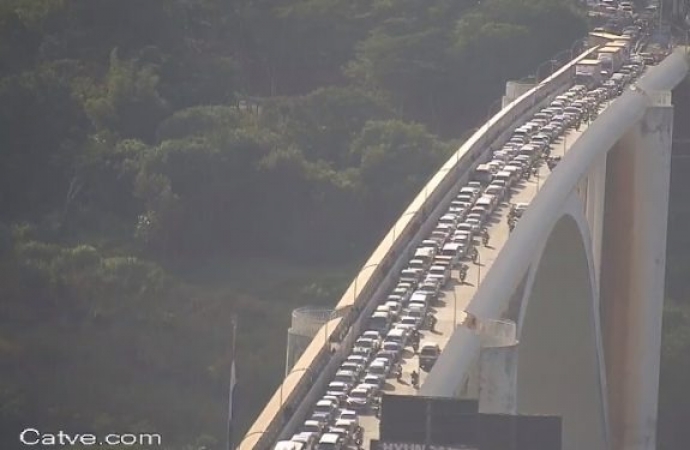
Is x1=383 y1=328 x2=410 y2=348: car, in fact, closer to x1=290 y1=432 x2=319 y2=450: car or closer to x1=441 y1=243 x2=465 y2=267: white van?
x1=441 y1=243 x2=465 y2=267: white van

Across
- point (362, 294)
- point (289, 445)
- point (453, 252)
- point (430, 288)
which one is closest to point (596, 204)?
point (453, 252)

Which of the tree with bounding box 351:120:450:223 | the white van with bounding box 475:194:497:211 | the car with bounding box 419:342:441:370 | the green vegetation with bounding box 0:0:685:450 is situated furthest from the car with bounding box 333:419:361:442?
the tree with bounding box 351:120:450:223

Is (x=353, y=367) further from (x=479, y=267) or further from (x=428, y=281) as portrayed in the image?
(x=479, y=267)

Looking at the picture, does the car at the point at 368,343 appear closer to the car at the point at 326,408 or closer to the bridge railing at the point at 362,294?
the bridge railing at the point at 362,294

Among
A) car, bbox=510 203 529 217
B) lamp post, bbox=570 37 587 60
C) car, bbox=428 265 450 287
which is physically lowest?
car, bbox=428 265 450 287

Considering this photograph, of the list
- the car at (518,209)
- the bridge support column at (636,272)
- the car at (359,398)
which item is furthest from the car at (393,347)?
the bridge support column at (636,272)

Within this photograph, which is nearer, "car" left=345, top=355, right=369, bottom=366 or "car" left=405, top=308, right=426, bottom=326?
"car" left=345, top=355, right=369, bottom=366

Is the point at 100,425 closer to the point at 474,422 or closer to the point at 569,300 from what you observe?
the point at 569,300
